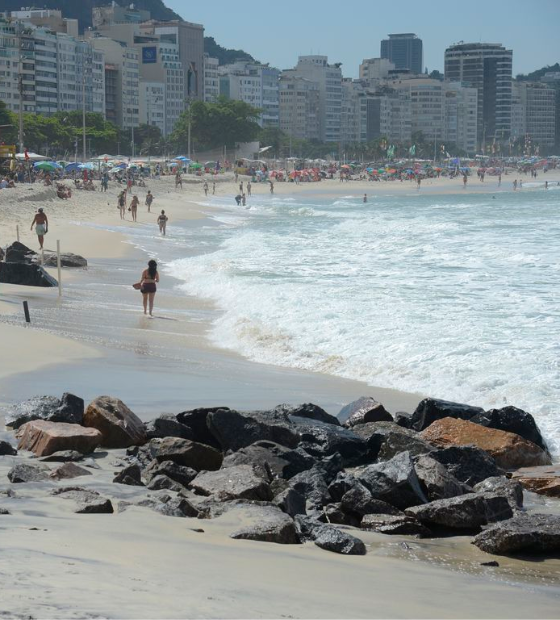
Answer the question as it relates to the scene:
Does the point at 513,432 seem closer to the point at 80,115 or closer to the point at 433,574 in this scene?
the point at 433,574

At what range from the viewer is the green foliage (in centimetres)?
14250

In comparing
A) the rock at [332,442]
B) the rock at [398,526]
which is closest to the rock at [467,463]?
the rock at [332,442]

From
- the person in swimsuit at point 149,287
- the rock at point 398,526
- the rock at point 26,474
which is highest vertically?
the person in swimsuit at point 149,287

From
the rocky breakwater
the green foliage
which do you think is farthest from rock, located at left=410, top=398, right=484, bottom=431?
the green foliage

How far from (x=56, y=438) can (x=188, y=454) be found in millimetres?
979

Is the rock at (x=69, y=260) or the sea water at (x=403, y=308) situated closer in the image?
the sea water at (x=403, y=308)

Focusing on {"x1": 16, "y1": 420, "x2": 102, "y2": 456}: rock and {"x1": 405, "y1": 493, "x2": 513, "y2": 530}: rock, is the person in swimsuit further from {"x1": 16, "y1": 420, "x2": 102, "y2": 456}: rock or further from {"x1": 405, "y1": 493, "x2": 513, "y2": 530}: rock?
{"x1": 405, "y1": 493, "x2": 513, "y2": 530}: rock

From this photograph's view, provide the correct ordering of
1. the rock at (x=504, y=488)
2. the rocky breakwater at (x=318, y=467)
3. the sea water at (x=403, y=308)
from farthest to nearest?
1. the sea water at (x=403, y=308)
2. the rock at (x=504, y=488)
3. the rocky breakwater at (x=318, y=467)

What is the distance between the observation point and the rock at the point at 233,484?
22.6 ft

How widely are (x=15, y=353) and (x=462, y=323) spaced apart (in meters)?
6.51

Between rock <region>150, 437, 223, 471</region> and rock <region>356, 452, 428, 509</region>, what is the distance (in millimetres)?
1333

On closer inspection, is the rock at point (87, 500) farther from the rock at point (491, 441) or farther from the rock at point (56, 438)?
the rock at point (491, 441)

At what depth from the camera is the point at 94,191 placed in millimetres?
65312

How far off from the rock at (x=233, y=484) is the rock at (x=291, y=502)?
162 millimetres
